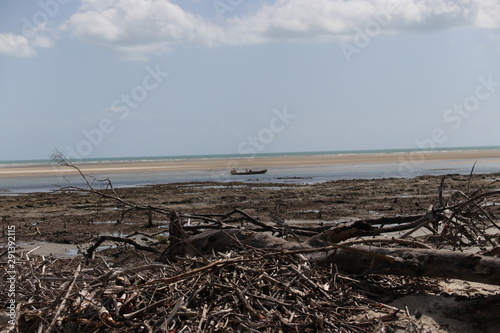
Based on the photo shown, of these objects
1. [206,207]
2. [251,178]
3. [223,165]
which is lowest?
[206,207]

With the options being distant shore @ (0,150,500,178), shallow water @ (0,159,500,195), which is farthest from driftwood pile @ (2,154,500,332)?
distant shore @ (0,150,500,178)

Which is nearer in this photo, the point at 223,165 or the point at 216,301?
the point at 216,301

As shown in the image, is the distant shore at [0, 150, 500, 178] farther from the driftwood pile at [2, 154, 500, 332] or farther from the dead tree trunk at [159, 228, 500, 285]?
the dead tree trunk at [159, 228, 500, 285]

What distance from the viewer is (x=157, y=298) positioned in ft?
12.6

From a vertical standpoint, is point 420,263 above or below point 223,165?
below

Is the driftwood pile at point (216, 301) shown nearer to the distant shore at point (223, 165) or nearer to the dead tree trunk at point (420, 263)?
the dead tree trunk at point (420, 263)

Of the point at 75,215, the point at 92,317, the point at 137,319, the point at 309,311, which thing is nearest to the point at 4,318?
the point at 92,317

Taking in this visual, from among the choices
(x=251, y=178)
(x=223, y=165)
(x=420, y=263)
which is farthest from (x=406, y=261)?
(x=223, y=165)

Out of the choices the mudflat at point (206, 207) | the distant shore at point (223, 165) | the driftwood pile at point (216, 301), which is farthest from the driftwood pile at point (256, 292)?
the distant shore at point (223, 165)

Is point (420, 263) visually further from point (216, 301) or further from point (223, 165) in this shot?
point (223, 165)

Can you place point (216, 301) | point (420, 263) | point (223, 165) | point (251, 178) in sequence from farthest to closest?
point (223, 165)
point (251, 178)
point (420, 263)
point (216, 301)

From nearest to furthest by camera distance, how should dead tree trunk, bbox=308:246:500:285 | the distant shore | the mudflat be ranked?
dead tree trunk, bbox=308:246:500:285, the mudflat, the distant shore

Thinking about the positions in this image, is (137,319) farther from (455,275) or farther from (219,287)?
(455,275)

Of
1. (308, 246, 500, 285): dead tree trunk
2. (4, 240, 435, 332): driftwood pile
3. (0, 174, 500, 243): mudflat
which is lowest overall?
(0, 174, 500, 243): mudflat
